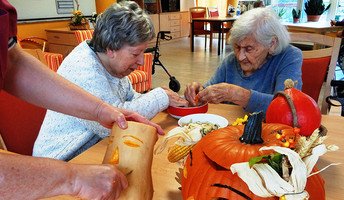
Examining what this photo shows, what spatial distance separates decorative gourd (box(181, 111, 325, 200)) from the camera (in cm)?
49

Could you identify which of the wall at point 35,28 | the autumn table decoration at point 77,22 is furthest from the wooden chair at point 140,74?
the wall at point 35,28

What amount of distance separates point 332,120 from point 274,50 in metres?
0.52

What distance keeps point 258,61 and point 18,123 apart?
1313mm

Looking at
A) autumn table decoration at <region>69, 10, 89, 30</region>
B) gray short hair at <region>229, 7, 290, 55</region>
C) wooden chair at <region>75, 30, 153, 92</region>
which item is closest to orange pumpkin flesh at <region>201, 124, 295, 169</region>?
gray short hair at <region>229, 7, 290, 55</region>

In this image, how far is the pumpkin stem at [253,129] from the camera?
540 millimetres

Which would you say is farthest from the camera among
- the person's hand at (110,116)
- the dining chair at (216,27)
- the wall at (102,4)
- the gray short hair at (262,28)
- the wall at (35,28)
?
the dining chair at (216,27)

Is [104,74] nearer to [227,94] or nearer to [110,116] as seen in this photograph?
[110,116]

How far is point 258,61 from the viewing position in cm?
152

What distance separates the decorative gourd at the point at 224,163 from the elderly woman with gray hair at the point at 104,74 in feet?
1.98

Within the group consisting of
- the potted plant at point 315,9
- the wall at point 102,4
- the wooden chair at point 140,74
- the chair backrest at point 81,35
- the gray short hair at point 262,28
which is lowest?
the wooden chair at point 140,74

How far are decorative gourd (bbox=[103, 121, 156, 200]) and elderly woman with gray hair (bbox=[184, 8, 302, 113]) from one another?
76cm

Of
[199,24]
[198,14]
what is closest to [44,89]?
[199,24]

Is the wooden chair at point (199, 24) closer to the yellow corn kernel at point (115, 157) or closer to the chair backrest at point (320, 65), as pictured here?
the chair backrest at point (320, 65)

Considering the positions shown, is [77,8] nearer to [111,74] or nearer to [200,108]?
A: [111,74]
